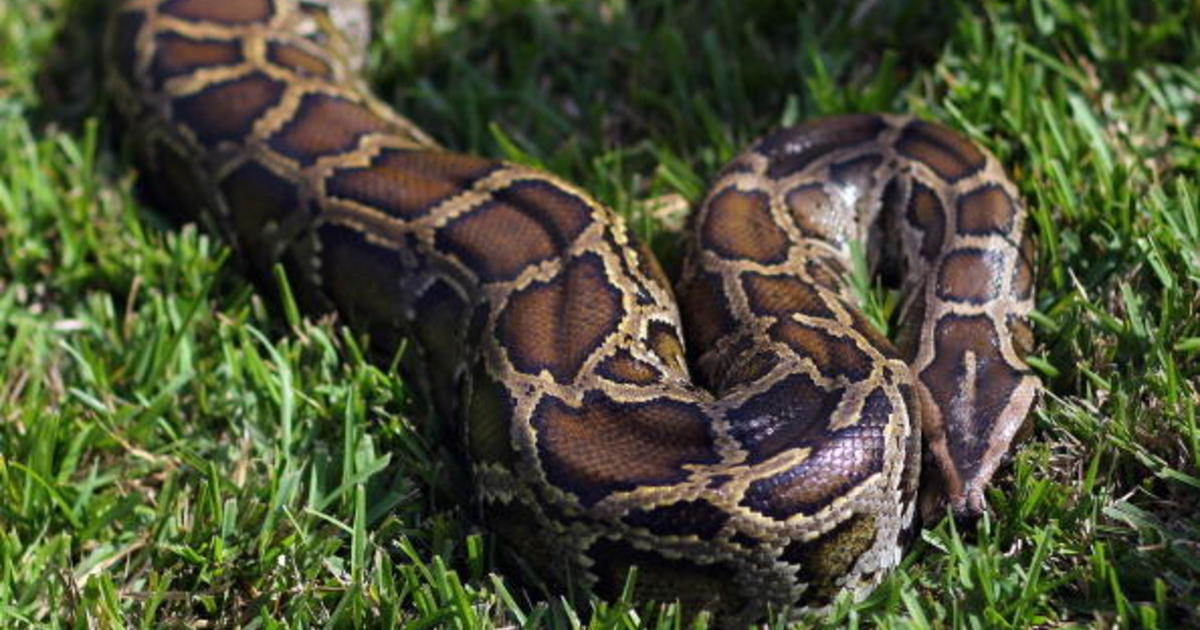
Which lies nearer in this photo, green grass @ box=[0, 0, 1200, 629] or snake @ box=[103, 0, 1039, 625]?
snake @ box=[103, 0, 1039, 625]

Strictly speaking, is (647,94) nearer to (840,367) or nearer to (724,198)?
(724,198)

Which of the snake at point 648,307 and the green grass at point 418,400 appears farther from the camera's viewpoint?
the green grass at point 418,400

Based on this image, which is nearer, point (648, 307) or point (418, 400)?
point (648, 307)

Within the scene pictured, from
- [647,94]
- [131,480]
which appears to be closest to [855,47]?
[647,94]
